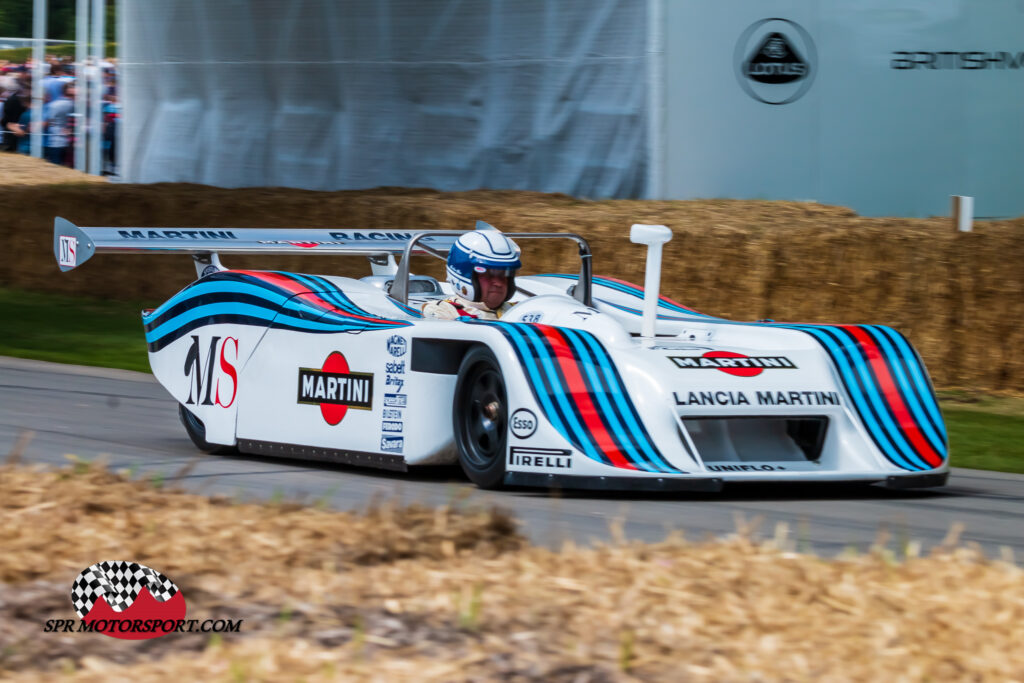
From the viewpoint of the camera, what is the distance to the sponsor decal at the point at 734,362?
6.75m

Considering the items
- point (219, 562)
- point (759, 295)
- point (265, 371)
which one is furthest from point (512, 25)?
point (219, 562)

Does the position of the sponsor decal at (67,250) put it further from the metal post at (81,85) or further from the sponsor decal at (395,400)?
the metal post at (81,85)

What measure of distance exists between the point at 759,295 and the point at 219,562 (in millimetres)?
8476

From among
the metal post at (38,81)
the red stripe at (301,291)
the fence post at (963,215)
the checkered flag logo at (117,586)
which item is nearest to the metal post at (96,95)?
the metal post at (38,81)

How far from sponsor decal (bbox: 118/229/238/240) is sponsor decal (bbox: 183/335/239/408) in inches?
25.0

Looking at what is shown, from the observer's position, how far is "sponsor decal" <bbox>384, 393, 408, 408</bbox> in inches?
284

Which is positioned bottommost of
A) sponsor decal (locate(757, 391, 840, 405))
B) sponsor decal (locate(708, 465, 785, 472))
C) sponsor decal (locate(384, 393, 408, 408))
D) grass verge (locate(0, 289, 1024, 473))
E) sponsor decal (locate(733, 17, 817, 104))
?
grass verge (locate(0, 289, 1024, 473))

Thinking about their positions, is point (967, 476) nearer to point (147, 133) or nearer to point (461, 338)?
point (461, 338)

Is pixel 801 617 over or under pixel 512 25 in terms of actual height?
under

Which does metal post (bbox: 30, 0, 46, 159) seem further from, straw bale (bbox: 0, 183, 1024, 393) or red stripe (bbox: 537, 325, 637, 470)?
red stripe (bbox: 537, 325, 637, 470)

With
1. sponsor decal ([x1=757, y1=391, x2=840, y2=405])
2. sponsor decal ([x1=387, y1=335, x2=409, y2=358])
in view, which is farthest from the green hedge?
sponsor decal ([x1=757, y1=391, x2=840, y2=405])

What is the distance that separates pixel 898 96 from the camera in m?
15.3

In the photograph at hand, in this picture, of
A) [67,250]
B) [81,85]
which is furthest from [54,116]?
[67,250]

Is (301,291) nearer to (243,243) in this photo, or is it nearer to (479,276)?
(243,243)
